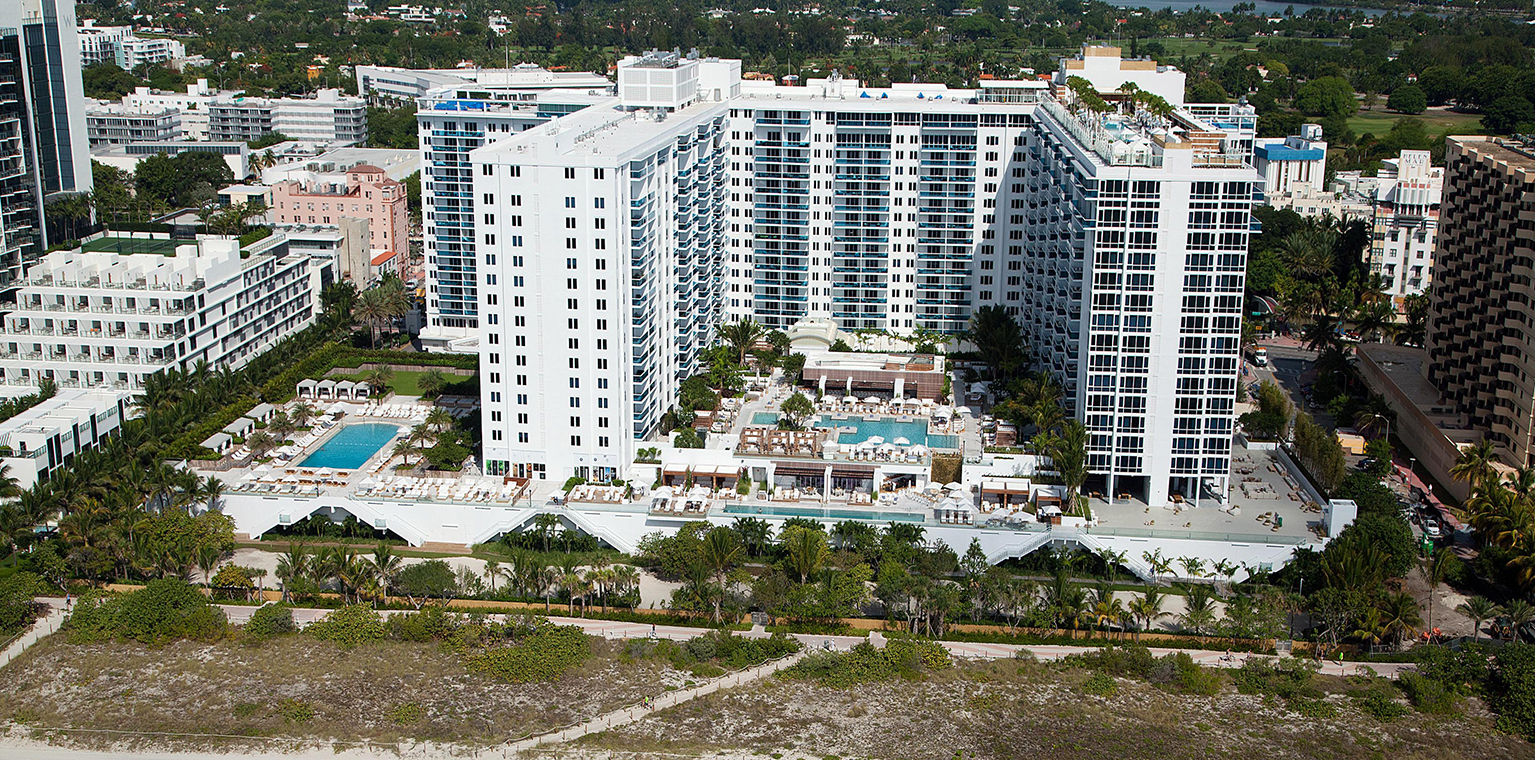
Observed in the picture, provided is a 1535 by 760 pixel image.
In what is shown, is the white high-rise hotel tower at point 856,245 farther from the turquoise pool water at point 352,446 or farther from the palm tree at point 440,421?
the turquoise pool water at point 352,446

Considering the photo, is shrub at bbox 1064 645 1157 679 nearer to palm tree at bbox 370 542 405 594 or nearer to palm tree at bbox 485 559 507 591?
palm tree at bbox 485 559 507 591

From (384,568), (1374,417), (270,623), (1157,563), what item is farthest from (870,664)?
(1374,417)

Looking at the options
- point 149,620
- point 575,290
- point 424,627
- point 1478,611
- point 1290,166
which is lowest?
point 424,627

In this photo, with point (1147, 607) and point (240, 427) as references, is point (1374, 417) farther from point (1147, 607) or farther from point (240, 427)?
point (240, 427)

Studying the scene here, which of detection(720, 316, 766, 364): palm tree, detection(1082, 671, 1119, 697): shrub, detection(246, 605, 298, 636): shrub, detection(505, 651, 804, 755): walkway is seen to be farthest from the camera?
detection(720, 316, 766, 364): palm tree

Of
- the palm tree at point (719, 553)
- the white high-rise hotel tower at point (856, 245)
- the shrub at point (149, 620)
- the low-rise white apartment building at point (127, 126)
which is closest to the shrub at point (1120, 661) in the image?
the white high-rise hotel tower at point (856, 245)

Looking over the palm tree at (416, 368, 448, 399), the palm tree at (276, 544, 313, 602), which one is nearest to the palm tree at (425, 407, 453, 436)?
the palm tree at (416, 368, 448, 399)
